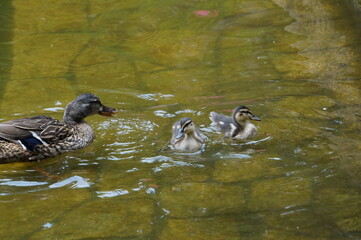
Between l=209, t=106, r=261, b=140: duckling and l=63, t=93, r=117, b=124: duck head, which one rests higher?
l=63, t=93, r=117, b=124: duck head

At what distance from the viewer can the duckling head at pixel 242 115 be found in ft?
22.4

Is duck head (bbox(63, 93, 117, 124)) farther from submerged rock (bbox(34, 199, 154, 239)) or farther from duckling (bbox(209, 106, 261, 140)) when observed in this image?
submerged rock (bbox(34, 199, 154, 239))

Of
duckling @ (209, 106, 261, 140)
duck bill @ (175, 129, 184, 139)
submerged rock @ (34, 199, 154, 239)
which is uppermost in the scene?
submerged rock @ (34, 199, 154, 239)

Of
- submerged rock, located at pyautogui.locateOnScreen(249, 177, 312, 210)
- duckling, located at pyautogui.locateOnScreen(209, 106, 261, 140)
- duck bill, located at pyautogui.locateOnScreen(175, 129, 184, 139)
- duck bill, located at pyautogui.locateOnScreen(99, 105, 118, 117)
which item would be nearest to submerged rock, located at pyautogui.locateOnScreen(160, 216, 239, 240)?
submerged rock, located at pyautogui.locateOnScreen(249, 177, 312, 210)

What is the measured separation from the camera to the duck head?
6.93m

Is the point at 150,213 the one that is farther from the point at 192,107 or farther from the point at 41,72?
the point at 41,72

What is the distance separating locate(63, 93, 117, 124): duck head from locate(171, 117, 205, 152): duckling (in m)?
0.88

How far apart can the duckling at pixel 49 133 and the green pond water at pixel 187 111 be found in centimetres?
11

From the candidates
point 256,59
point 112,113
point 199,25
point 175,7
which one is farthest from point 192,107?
point 175,7

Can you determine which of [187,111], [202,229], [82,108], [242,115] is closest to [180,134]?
[242,115]

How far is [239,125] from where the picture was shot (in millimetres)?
6758

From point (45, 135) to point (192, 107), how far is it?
1.74 metres

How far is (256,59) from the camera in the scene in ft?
28.6

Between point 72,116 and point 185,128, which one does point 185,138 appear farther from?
point 72,116
